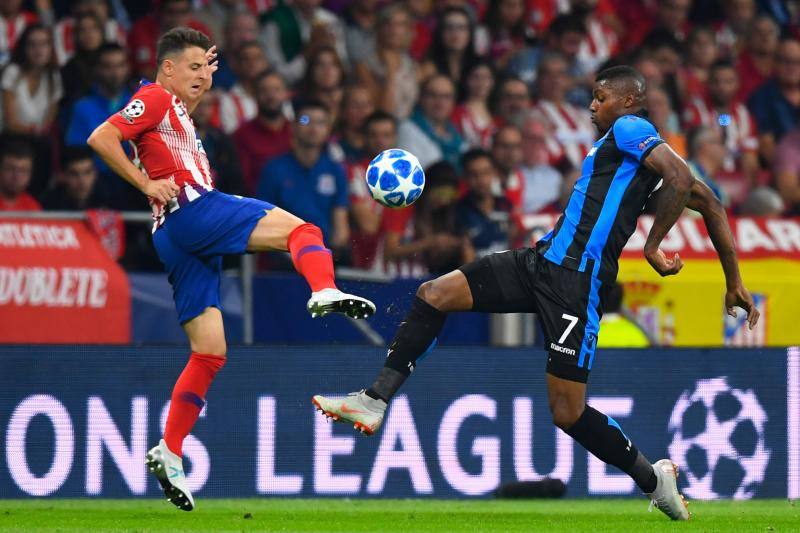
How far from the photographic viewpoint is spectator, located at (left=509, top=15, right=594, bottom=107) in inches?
564

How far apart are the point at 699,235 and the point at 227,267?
359 cm

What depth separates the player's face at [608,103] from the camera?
7.59 m

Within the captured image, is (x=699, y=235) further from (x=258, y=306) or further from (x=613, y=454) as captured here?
(x=613, y=454)

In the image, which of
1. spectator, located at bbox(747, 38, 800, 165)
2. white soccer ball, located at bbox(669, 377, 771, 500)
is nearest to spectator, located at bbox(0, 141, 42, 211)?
white soccer ball, located at bbox(669, 377, 771, 500)

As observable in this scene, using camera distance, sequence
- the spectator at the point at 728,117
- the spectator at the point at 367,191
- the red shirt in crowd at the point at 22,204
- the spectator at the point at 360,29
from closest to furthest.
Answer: the red shirt in crowd at the point at 22,204 < the spectator at the point at 367,191 < the spectator at the point at 360,29 < the spectator at the point at 728,117

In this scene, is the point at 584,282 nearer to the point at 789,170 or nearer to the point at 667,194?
the point at 667,194

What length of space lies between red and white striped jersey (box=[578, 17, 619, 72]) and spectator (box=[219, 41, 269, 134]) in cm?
343

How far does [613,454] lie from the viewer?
763cm

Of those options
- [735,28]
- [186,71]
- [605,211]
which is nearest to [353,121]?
[735,28]

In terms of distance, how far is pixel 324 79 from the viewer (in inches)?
510

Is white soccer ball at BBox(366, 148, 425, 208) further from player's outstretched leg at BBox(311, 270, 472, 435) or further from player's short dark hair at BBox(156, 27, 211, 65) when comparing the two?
player's short dark hair at BBox(156, 27, 211, 65)

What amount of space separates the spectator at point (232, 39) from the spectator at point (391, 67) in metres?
1.06

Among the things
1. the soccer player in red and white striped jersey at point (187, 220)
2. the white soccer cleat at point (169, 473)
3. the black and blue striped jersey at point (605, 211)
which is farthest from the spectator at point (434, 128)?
the white soccer cleat at point (169, 473)

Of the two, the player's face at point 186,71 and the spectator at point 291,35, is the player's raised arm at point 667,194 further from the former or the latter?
the spectator at point 291,35
